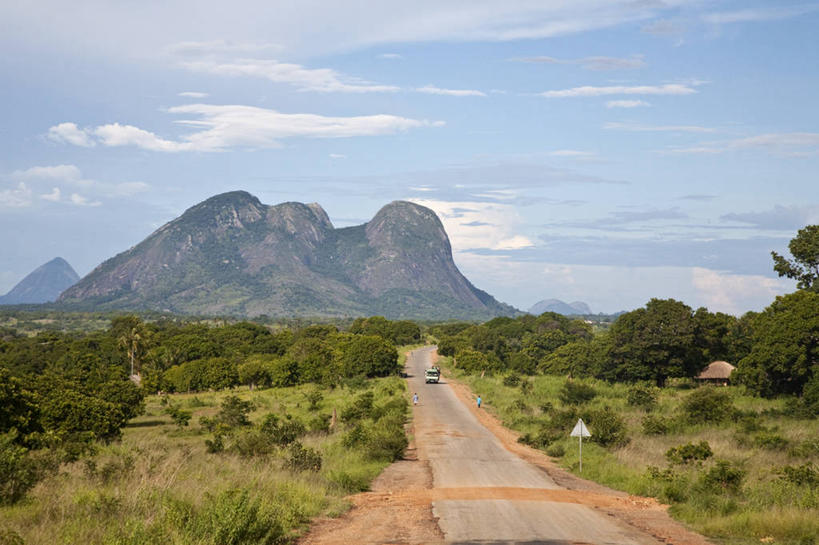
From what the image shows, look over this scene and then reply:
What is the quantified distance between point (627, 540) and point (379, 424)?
72.0 ft

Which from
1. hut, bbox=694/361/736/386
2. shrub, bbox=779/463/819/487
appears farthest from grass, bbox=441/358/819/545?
hut, bbox=694/361/736/386

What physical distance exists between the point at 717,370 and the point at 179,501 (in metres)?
66.2

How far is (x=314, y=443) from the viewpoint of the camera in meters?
29.0

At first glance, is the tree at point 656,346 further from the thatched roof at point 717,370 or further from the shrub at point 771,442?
the shrub at point 771,442

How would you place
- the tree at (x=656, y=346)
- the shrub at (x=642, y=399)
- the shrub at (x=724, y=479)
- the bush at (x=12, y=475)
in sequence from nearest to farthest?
the bush at (x=12, y=475), the shrub at (x=724, y=479), the shrub at (x=642, y=399), the tree at (x=656, y=346)

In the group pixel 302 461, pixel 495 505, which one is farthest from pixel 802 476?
pixel 302 461

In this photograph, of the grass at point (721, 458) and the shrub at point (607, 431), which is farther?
the shrub at point (607, 431)

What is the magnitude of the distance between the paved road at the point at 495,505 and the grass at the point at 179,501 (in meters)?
2.95

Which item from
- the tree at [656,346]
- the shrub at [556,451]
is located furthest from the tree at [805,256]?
the shrub at [556,451]

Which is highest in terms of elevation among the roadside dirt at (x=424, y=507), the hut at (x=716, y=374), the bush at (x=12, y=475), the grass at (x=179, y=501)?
the bush at (x=12, y=475)

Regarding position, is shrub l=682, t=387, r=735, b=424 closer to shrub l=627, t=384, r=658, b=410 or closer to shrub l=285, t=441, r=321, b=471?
shrub l=627, t=384, r=658, b=410

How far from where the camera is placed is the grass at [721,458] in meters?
15.1

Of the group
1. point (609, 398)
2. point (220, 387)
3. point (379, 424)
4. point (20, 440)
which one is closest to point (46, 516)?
point (20, 440)

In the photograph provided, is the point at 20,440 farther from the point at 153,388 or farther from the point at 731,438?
the point at 153,388
